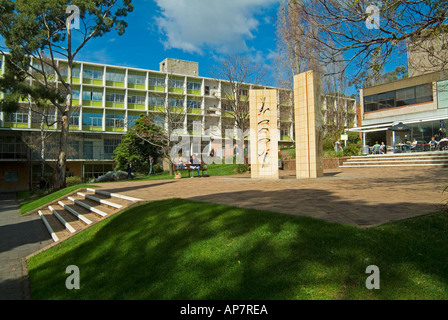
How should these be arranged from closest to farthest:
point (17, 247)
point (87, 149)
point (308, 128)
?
1. point (17, 247)
2. point (308, 128)
3. point (87, 149)

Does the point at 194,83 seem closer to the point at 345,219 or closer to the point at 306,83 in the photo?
the point at 306,83

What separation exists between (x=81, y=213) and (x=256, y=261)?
8.34 metres

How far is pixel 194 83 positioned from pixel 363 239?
162 ft

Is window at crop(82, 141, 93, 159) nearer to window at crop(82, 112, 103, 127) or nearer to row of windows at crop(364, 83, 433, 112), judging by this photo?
window at crop(82, 112, 103, 127)

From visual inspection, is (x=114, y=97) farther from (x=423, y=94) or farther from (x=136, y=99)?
(x=423, y=94)

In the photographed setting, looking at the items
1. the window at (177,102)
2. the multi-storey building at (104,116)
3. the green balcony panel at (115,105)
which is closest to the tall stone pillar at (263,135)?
the multi-storey building at (104,116)

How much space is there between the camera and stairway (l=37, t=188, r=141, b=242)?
8.44 m

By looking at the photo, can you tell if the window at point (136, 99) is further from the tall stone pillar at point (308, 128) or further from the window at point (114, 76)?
the tall stone pillar at point (308, 128)

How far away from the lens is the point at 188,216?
5602 millimetres

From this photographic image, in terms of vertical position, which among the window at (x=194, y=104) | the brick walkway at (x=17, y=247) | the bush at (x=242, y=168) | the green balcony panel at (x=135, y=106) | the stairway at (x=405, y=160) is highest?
the window at (x=194, y=104)

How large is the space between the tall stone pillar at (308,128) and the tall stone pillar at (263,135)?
1251 mm

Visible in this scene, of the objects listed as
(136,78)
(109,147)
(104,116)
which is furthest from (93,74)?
(109,147)

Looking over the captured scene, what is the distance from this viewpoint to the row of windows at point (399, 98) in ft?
92.7

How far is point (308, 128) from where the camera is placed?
1488 centimetres
